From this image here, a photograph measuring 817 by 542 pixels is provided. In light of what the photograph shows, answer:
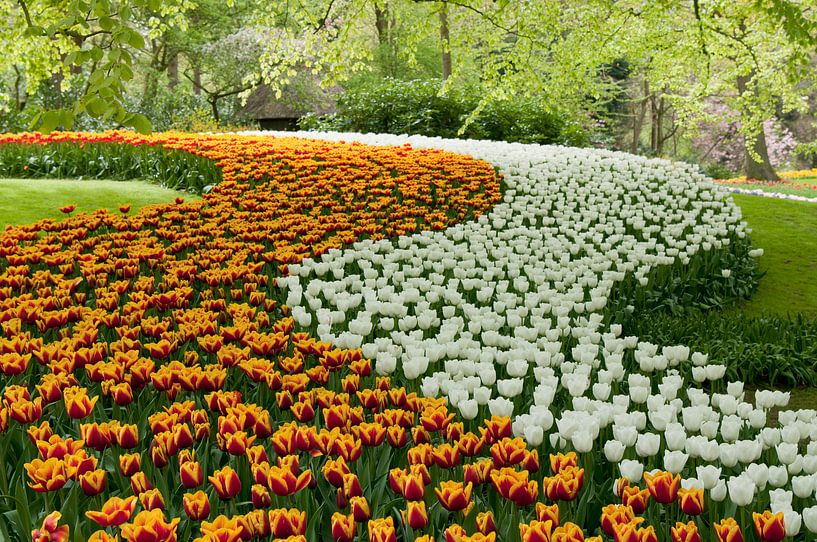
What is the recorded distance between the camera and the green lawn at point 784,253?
805 cm

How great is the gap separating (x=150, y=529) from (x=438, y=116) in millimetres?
18222

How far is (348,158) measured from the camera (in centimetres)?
1151

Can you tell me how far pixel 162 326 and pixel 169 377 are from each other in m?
0.85

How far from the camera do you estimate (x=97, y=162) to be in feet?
39.4

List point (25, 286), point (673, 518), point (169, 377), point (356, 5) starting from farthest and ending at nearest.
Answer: point (356, 5)
point (25, 286)
point (169, 377)
point (673, 518)

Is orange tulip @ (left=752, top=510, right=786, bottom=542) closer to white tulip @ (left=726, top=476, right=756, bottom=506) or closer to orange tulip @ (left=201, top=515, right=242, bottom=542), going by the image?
white tulip @ (left=726, top=476, right=756, bottom=506)

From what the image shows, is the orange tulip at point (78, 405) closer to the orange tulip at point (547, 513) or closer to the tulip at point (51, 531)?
the tulip at point (51, 531)

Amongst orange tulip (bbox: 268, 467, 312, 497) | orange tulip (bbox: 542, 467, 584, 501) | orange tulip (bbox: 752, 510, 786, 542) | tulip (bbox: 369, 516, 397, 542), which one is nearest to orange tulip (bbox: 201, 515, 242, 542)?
orange tulip (bbox: 268, 467, 312, 497)

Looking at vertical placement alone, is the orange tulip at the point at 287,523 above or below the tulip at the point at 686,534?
above

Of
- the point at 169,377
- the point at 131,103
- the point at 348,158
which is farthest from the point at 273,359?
the point at 131,103

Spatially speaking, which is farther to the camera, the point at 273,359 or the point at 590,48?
the point at 590,48

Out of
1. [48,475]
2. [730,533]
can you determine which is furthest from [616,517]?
[48,475]

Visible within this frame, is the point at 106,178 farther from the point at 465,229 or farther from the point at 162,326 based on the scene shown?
the point at 162,326

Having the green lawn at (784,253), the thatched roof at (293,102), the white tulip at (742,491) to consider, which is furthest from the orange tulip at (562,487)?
the thatched roof at (293,102)
